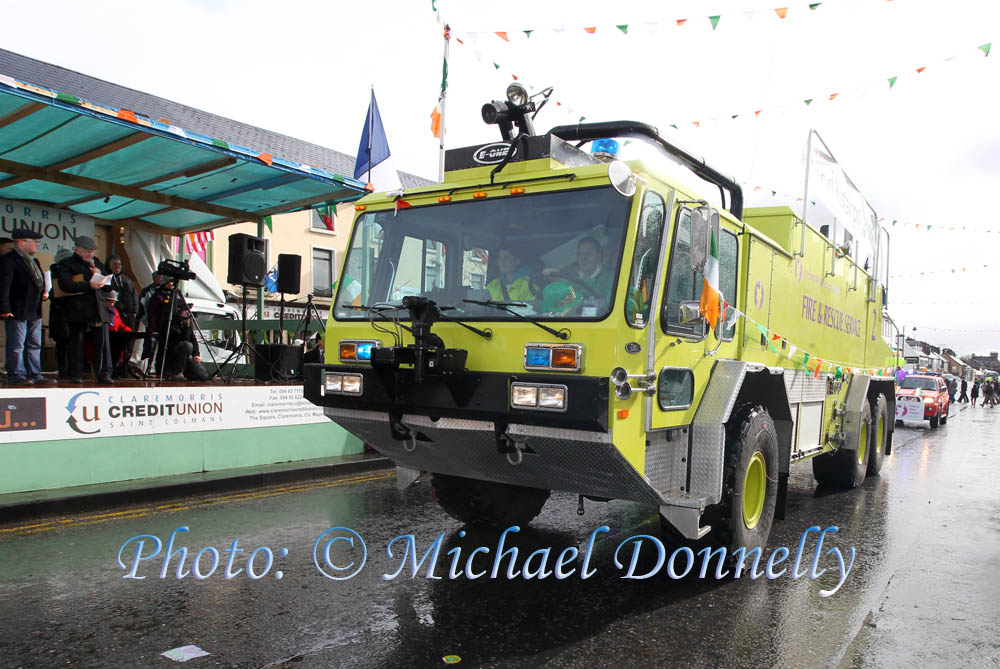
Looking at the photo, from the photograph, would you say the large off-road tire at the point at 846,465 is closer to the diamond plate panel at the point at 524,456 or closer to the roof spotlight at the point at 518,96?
the diamond plate panel at the point at 524,456

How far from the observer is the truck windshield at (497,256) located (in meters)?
4.21

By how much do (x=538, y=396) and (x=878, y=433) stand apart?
7.38 metres

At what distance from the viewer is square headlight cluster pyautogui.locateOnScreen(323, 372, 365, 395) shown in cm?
468

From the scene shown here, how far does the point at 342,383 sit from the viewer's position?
4.77 metres

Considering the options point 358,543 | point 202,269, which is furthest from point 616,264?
point 202,269

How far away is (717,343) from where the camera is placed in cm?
500

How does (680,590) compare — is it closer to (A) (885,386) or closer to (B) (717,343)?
(B) (717,343)

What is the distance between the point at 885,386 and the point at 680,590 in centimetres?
665

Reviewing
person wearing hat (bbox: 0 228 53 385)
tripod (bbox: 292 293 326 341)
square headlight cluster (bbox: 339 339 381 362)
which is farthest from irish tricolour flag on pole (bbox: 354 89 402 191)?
square headlight cluster (bbox: 339 339 381 362)

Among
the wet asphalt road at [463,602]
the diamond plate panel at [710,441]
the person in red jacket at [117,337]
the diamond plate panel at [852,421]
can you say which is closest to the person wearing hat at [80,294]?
the person in red jacket at [117,337]

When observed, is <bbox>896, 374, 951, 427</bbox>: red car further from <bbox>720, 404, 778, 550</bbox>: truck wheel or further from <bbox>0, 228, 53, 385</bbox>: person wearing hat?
<bbox>0, 228, 53, 385</bbox>: person wearing hat

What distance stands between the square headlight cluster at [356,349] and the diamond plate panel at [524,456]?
0.36 metres

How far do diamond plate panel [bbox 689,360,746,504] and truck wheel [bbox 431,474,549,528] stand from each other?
1.48 metres

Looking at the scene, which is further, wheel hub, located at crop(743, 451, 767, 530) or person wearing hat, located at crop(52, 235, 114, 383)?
person wearing hat, located at crop(52, 235, 114, 383)
